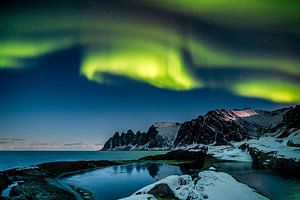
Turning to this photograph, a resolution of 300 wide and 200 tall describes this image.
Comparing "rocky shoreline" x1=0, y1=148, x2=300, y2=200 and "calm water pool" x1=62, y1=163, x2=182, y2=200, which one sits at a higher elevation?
"rocky shoreline" x1=0, y1=148, x2=300, y2=200

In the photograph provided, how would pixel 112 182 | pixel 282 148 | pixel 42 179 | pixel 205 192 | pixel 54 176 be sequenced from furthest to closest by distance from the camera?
pixel 282 148, pixel 54 176, pixel 42 179, pixel 112 182, pixel 205 192

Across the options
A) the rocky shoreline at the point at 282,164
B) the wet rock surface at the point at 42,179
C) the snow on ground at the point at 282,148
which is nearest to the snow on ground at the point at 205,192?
the wet rock surface at the point at 42,179

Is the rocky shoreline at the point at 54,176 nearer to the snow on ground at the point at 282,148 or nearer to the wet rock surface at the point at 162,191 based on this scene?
the snow on ground at the point at 282,148

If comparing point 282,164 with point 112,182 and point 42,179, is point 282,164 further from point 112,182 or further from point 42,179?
point 42,179

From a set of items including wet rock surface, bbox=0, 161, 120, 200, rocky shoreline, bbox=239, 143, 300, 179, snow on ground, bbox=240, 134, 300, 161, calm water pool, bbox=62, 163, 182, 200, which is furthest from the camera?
snow on ground, bbox=240, 134, 300, 161

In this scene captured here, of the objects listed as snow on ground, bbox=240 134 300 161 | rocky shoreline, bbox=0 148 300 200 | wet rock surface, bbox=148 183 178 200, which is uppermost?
snow on ground, bbox=240 134 300 161

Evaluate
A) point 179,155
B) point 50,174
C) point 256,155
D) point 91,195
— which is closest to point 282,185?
point 91,195

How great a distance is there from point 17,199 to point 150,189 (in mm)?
14904

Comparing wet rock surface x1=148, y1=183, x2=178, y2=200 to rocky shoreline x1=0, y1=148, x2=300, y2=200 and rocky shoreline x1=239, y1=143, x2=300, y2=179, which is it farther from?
rocky shoreline x1=239, y1=143, x2=300, y2=179

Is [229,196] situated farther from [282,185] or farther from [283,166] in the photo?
[283,166]

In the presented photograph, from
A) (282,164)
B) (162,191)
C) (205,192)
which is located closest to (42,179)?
(162,191)

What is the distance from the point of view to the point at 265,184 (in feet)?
153

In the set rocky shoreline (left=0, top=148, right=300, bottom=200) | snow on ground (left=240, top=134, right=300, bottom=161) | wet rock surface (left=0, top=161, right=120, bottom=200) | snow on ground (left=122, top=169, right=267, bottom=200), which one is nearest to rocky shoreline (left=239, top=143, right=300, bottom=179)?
rocky shoreline (left=0, top=148, right=300, bottom=200)

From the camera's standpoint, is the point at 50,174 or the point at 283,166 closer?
the point at 283,166
